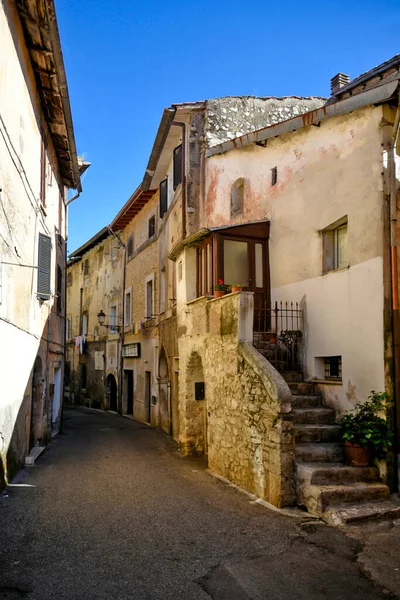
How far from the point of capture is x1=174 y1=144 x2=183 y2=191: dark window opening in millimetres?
14789

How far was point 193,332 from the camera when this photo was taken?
11.6 metres

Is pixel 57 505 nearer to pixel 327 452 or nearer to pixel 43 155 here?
pixel 327 452

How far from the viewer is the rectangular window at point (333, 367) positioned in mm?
9024

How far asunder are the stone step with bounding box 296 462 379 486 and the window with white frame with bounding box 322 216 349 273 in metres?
3.54

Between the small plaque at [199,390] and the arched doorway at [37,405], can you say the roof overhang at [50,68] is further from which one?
the small plaque at [199,390]

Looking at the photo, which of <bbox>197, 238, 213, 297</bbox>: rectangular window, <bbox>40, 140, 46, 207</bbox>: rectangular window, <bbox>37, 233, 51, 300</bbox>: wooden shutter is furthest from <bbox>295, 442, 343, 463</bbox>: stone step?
<bbox>40, 140, 46, 207</bbox>: rectangular window

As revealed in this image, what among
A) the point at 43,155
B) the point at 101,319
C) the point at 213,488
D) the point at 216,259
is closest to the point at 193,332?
the point at 216,259

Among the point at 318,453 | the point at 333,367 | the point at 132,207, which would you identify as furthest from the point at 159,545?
the point at 132,207

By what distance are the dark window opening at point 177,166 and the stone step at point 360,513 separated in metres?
10.5

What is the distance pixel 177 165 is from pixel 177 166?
1.1 inches

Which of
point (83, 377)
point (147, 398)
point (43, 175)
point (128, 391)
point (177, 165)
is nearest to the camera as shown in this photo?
point (43, 175)

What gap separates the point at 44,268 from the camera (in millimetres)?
11594

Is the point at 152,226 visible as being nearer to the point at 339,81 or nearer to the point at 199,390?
the point at 339,81

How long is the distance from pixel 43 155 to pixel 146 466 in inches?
294
